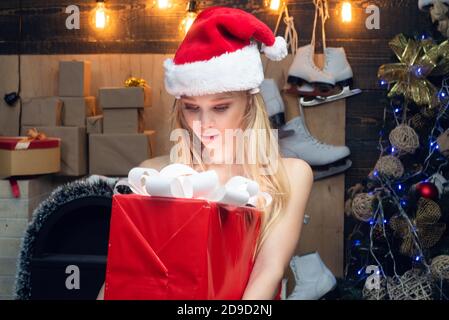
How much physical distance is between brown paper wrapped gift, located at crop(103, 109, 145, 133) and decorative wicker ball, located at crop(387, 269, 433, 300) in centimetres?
145

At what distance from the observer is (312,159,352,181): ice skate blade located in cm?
366

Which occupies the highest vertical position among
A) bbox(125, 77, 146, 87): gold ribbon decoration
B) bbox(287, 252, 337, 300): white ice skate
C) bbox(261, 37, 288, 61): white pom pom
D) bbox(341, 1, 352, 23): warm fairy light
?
bbox(341, 1, 352, 23): warm fairy light

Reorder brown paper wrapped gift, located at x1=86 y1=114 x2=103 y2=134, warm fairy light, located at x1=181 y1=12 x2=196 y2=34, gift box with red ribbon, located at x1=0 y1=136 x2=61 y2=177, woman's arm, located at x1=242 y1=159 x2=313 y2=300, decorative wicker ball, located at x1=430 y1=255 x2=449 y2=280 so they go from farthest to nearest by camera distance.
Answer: brown paper wrapped gift, located at x1=86 y1=114 x2=103 y2=134, warm fairy light, located at x1=181 y1=12 x2=196 y2=34, gift box with red ribbon, located at x1=0 y1=136 x2=61 y2=177, decorative wicker ball, located at x1=430 y1=255 x2=449 y2=280, woman's arm, located at x1=242 y1=159 x2=313 y2=300

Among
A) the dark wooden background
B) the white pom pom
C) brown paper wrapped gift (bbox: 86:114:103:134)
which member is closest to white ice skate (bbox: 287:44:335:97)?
the dark wooden background

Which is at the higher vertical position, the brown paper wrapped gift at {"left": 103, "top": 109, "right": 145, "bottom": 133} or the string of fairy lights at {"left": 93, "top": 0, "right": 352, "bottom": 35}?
the string of fairy lights at {"left": 93, "top": 0, "right": 352, "bottom": 35}

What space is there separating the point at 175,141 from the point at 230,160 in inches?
6.4

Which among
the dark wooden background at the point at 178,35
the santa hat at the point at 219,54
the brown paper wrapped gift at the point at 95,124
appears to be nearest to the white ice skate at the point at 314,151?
the dark wooden background at the point at 178,35

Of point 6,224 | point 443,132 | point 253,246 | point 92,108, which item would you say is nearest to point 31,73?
point 92,108

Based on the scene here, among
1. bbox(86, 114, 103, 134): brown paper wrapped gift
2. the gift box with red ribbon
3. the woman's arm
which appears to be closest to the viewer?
the woman's arm

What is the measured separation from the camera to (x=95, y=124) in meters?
3.66

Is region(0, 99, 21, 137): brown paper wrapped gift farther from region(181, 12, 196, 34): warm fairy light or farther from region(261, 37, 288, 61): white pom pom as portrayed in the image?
region(261, 37, 288, 61): white pom pom

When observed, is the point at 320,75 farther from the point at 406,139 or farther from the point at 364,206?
the point at 364,206
